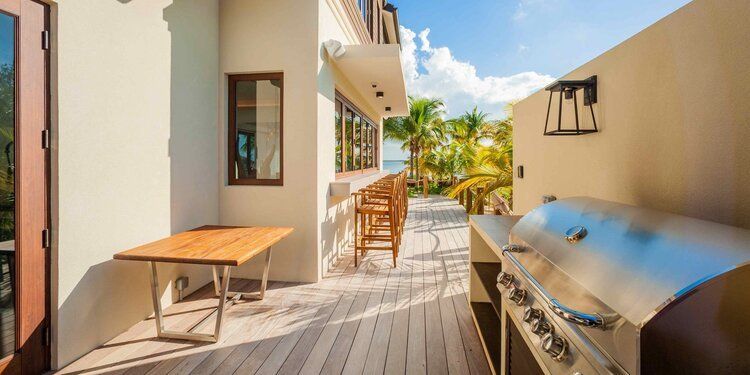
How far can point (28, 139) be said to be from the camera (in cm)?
217

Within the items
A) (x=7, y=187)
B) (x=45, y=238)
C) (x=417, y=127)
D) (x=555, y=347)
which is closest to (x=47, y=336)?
(x=45, y=238)

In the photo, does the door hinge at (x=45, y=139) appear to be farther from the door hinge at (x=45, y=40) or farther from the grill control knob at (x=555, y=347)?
the grill control knob at (x=555, y=347)

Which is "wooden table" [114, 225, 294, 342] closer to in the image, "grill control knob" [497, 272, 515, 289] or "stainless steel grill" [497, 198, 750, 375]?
"grill control knob" [497, 272, 515, 289]

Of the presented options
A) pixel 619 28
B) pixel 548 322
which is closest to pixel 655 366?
pixel 548 322

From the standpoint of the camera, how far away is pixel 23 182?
215cm

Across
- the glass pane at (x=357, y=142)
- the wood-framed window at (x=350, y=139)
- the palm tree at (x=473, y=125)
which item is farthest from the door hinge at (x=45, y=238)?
the palm tree at (x=473, y=125)

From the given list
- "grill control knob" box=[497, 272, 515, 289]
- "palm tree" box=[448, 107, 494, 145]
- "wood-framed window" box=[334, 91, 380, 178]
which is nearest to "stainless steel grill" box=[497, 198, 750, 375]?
"grill control knob" box=[497, 272, 515, 289]

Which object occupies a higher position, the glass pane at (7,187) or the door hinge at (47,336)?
the glass pane at (7,187)

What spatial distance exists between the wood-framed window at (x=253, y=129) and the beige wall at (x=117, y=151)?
0.46 m

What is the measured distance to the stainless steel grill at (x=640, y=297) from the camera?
29.8 inches

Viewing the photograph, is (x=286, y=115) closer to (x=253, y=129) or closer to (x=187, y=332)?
(x=253, y=129)

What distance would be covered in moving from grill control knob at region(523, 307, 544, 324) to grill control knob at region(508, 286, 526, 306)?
0.12 m

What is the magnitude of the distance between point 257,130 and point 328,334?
2.64m

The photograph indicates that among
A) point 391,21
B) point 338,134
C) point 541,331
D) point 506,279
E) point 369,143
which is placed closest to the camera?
point 541,331
